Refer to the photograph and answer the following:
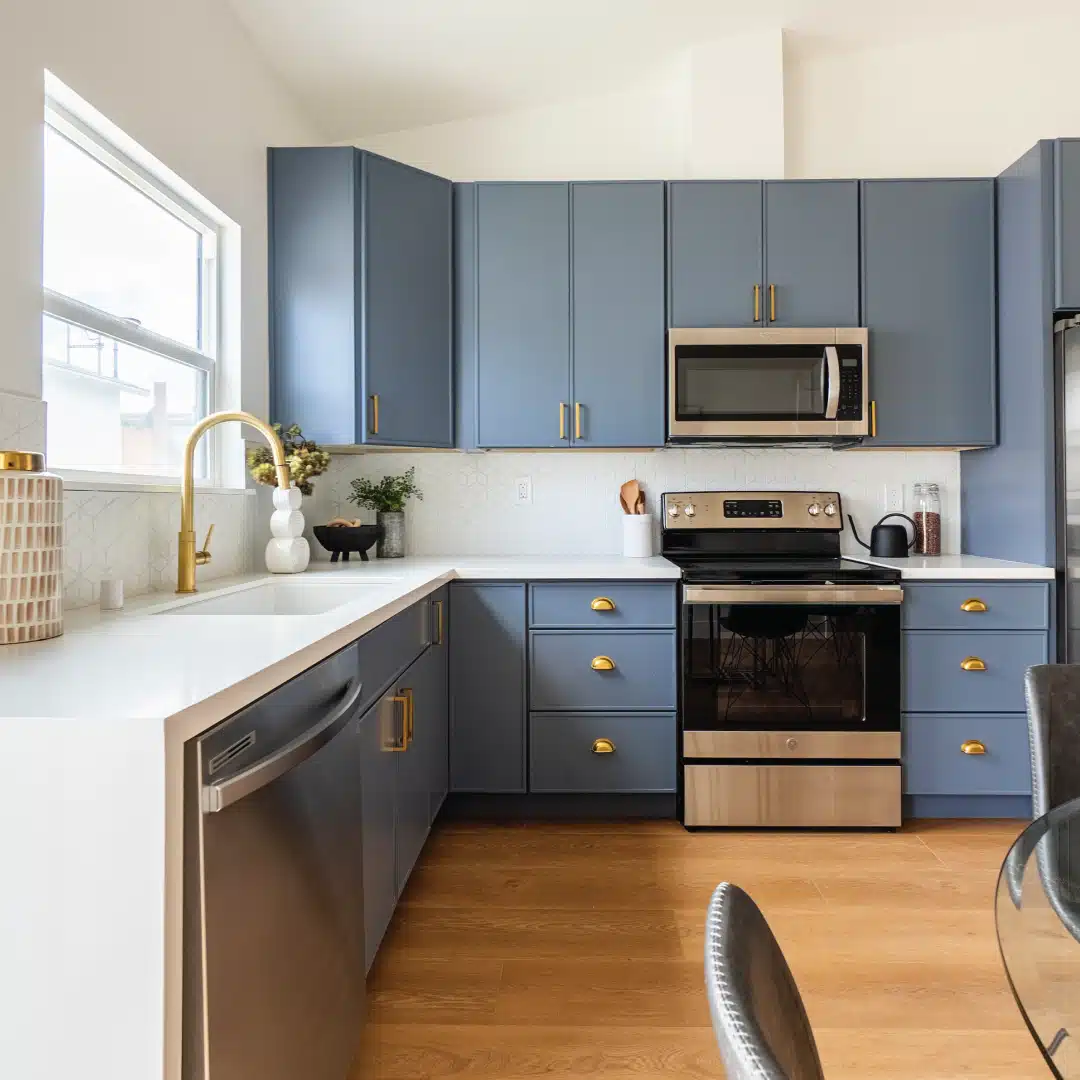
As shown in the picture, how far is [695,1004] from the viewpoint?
185 cm

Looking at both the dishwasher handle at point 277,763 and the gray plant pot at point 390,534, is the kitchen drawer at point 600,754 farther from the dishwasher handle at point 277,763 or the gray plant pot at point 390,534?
the dishwasher handle at point 277,763

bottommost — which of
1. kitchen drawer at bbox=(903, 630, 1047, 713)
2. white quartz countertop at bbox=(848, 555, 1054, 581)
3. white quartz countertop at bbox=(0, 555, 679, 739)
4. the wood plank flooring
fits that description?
the wood plank flooring

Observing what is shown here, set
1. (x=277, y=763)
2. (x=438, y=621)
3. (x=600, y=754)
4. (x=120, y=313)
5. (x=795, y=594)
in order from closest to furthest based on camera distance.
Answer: (x=277, y=763)
(x=120, y=313)
(x=438, y=621)
(x=795, y=594)
(x=600, y=754)

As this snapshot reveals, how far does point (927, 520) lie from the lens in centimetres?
336

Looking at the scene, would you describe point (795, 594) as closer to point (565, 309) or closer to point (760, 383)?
point (760, 383)

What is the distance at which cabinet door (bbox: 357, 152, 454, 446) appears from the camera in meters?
3.02

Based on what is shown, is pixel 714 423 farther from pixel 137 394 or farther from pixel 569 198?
pixel 137 394

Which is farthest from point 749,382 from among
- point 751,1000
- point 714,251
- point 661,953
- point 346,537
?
point 751,1000

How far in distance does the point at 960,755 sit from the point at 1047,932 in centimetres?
213

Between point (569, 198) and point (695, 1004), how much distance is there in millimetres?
2617

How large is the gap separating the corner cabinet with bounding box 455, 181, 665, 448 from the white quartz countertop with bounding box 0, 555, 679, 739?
3.81 feet

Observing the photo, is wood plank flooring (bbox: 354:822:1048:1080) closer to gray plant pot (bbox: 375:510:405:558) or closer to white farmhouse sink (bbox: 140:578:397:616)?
white farmhouse sink (bbox: 140:578:397:616)

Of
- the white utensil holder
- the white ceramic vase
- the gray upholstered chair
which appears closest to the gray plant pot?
the white ceramic vase

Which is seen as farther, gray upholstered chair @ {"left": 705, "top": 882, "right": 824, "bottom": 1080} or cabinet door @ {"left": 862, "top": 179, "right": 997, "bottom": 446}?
cabinet door @ {"left": 862, "top": 179, "right": 997, "bottom": 446}
